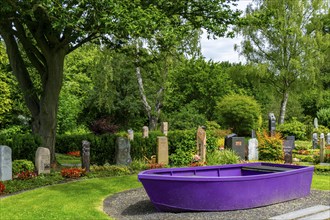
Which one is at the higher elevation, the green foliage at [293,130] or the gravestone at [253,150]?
the green foliage at [293,130]

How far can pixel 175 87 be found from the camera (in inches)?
1750

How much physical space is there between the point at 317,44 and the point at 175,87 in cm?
1507

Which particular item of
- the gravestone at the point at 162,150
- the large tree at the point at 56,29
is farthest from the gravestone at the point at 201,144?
the large tree at the point at 56,29

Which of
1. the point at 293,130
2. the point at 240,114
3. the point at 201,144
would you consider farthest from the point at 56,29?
the point at 293,130

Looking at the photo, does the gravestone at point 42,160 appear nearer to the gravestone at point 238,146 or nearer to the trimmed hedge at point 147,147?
the trimmed hedge at point 147,147

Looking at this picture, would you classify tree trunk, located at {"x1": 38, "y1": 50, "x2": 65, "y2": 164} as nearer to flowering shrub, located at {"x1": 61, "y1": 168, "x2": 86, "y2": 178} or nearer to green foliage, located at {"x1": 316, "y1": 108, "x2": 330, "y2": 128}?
flowering shrub, located at {"x1": 61, "y1": 168, "x2": 86, "y2": 178}

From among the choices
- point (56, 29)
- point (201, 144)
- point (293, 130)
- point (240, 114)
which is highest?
point (56, 29)

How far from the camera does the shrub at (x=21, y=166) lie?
14.3 m

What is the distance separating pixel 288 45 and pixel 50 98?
27315 millimetres

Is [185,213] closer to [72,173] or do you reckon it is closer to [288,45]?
[72,173]

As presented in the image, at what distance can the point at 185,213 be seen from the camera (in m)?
8.83

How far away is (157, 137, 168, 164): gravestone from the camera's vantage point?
17844mm

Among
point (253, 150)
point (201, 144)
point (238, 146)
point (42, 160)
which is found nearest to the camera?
point (42, 160)

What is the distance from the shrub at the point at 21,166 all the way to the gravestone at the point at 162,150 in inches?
217
